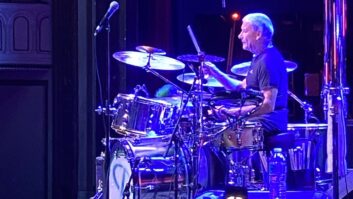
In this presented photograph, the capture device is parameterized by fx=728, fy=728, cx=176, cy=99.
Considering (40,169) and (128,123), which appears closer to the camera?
(128,123)

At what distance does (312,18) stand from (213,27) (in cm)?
135

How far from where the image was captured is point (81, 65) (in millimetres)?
7539

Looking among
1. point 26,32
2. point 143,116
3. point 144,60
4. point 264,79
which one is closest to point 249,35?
point 264,79

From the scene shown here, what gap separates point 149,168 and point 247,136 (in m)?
0.82

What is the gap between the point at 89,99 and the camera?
7520mm

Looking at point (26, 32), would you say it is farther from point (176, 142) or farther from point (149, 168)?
point (176, 142)

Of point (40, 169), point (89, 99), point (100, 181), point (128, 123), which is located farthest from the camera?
point (40, 169)

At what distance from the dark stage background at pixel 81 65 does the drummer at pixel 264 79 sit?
127 cm

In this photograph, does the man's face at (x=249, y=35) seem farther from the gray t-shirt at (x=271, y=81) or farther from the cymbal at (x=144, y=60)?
the cymbal at (x=144, y=60)

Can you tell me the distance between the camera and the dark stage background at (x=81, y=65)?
24.7 feet

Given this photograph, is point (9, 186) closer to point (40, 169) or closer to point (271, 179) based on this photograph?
point (40, 169)

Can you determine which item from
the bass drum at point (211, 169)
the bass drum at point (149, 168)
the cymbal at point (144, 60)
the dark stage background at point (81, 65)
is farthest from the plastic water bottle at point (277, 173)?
the dark stage background at point (81, 65)

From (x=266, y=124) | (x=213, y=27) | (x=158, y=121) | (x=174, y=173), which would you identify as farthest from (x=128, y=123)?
(x=213, y=27)

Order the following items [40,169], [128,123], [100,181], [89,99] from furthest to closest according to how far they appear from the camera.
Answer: [40,169] < [89,99] < [100,181] < [128,123]
